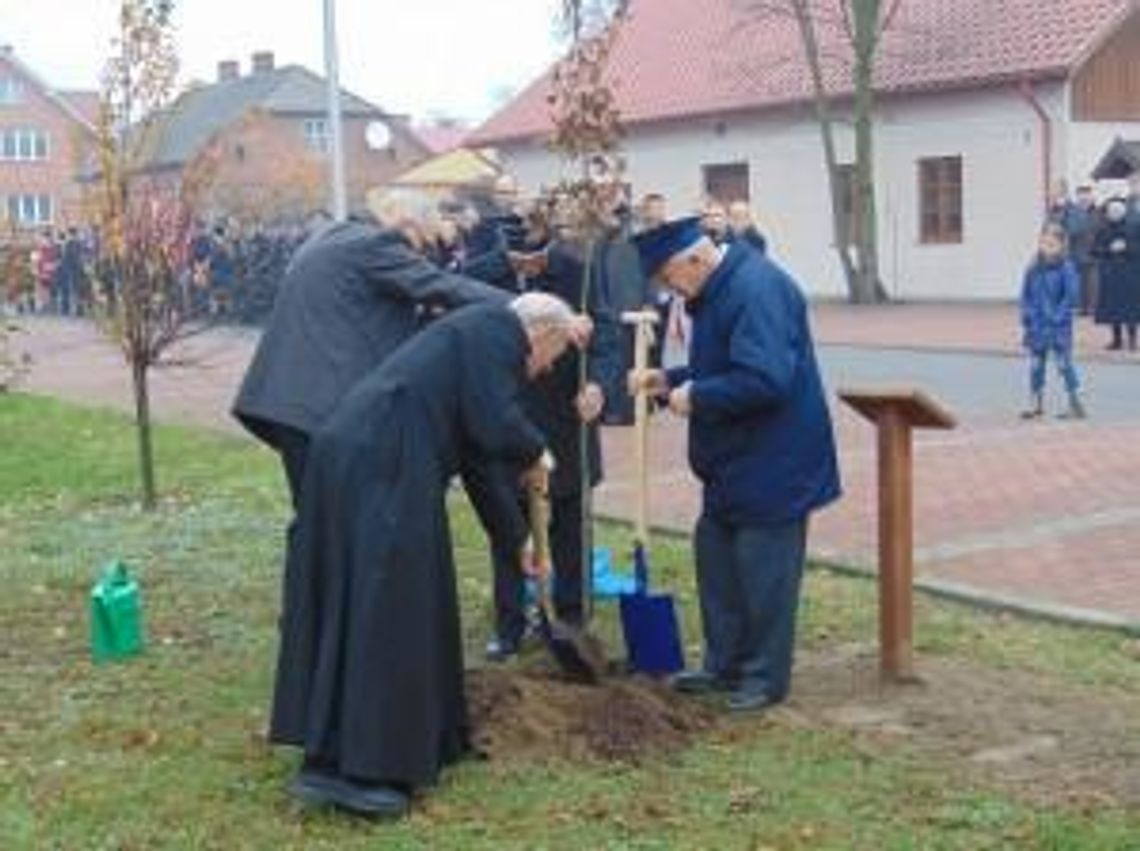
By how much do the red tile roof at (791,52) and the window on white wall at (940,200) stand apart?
1.38 m

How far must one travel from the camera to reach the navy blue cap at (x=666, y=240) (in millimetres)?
6754

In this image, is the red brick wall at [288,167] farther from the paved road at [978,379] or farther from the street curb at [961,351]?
the paved road at [978,379]

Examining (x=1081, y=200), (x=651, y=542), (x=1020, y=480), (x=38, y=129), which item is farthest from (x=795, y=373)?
(x=38, y=129)

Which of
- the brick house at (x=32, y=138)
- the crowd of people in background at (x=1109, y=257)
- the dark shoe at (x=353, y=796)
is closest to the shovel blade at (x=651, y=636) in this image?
the dark shoe at (x=353, y=796)

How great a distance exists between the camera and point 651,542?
10289 millimetres

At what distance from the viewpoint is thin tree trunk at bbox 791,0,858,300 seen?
32656mm

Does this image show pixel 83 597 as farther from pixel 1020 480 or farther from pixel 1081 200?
pixel 1081 200

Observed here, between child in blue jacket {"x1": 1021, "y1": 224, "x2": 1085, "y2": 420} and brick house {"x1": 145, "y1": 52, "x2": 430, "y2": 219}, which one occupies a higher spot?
brick house {"x1": 145, "y1": 52, "x2": 430, "y2": 219}

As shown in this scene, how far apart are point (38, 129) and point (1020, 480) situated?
79.9 meters

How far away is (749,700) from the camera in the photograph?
22.6 feet

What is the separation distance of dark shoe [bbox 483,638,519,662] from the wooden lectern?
4.58 feet

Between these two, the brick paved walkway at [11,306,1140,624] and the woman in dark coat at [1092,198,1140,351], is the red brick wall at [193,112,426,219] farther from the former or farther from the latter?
the brick paved walkway at [11,306,1140,624]

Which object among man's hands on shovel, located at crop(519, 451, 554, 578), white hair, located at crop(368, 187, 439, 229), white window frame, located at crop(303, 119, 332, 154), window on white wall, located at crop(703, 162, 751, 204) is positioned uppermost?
white window frame, located at crop(303, 119, 332, 154)

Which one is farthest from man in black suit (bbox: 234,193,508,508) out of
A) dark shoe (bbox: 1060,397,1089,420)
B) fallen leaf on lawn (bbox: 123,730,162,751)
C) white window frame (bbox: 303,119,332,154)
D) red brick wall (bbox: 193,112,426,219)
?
white window frame (bbox: 303,119,332,154)
